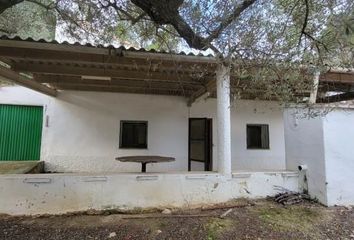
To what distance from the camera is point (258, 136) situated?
9742mm

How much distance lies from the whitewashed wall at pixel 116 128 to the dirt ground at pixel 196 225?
3656mm

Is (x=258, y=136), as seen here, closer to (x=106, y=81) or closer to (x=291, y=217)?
(x=291, y=217)

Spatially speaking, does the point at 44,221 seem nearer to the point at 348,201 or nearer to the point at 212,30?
the point at 212,30

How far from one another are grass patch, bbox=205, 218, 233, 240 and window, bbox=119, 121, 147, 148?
15.3 feet

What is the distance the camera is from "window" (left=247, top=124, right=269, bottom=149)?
379 inches

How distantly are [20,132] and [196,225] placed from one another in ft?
22.7

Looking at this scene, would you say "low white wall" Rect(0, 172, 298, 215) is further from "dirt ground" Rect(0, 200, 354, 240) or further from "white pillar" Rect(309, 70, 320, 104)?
"white pillar" Rect(309, 70, 320, 104)

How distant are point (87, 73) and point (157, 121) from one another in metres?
3.12

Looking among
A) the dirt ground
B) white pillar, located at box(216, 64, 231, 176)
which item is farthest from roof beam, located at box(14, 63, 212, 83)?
the dirt ground

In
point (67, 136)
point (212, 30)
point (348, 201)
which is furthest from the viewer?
point (67, 136)

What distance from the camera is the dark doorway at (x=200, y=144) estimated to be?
26.8 ft

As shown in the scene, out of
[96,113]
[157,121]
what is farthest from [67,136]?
[157,121]

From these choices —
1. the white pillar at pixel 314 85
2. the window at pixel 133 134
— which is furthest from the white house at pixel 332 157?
the window at pixel 133 134

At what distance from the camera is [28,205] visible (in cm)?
481
